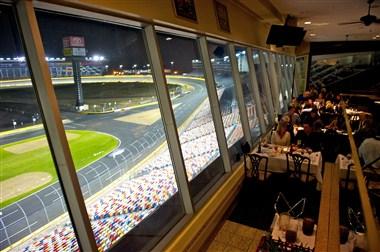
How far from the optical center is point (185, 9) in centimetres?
343

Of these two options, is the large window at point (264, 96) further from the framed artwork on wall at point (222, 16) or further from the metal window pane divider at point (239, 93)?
the framed artwork on wall at point (222, 16)

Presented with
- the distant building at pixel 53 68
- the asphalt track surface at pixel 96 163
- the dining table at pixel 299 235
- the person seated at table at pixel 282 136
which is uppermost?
the distant building at pixel 53 68

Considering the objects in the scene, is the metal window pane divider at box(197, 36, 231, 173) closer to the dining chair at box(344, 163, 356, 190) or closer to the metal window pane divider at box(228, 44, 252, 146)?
the metal window pane divider at box(228, 44, 252, 146)

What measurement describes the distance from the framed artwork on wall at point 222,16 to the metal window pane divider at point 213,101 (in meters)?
0.66

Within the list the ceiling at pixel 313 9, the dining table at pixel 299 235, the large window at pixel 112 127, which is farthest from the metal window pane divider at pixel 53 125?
the ceiling at pixel 313 9

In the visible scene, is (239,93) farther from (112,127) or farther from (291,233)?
(291,233)

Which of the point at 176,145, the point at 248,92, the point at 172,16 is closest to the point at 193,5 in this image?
the point at 172,16

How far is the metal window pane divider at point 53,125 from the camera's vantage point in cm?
172

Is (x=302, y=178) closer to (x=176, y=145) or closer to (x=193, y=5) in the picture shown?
(x=176, y=145)

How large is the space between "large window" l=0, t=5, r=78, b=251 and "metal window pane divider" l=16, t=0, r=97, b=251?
7 centimetres

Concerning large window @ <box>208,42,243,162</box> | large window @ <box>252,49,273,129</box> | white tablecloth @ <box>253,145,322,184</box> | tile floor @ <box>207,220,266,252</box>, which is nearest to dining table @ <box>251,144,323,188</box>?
white tablecloth @ <box>253,145,322,184</box>

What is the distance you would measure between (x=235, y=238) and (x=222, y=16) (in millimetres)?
3726

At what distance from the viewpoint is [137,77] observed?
12.1 feet

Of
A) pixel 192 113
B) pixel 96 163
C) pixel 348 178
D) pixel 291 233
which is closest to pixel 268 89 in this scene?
pixel 192 113
